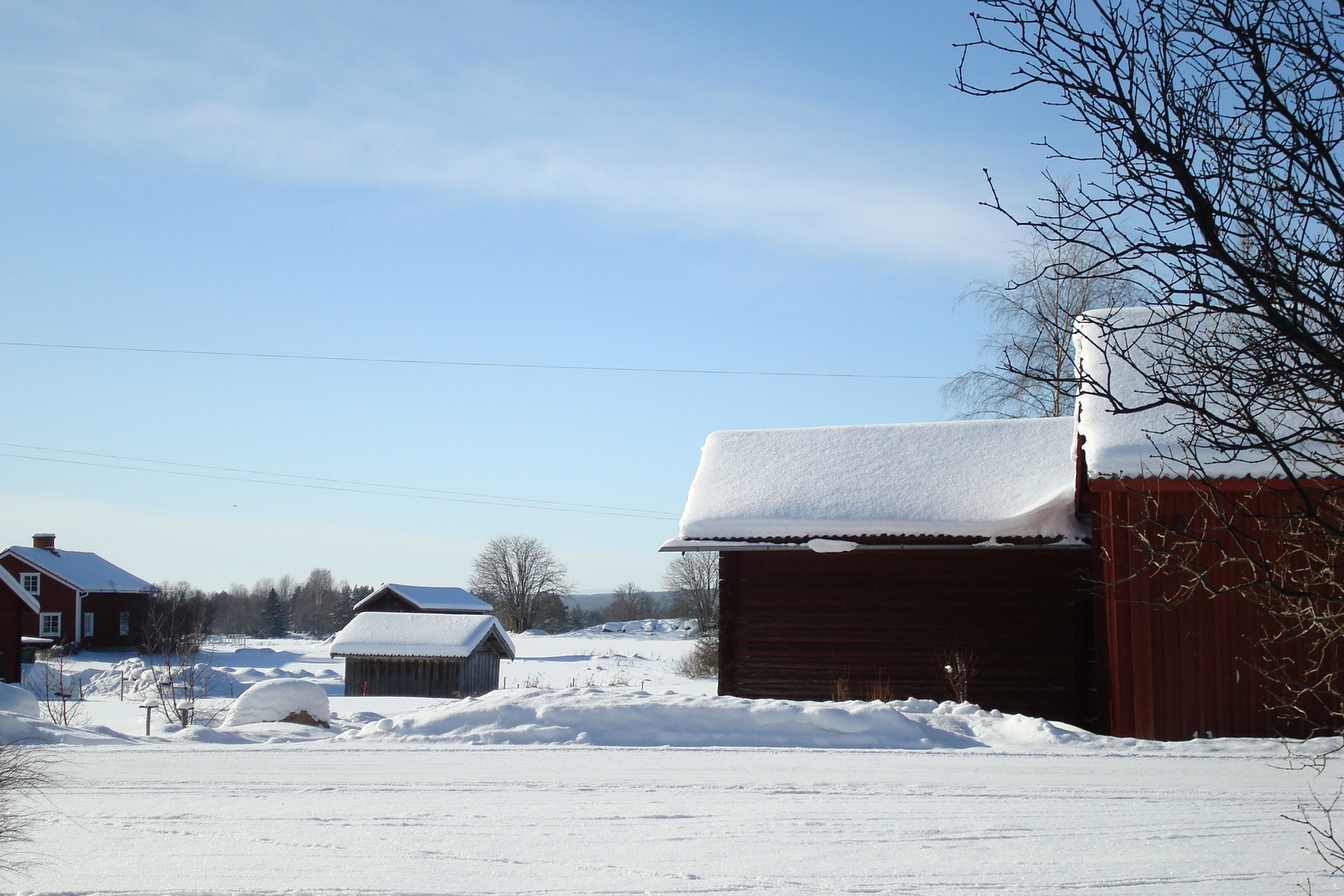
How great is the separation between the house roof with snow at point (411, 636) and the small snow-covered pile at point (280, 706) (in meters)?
19.1

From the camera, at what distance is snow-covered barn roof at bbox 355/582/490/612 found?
51.6m

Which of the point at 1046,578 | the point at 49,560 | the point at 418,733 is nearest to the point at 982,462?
the point at 1046,578

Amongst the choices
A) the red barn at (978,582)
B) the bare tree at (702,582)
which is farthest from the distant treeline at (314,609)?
the red barn at (978,582)

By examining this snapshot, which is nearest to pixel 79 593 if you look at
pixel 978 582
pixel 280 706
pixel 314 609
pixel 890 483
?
pixel 280 706

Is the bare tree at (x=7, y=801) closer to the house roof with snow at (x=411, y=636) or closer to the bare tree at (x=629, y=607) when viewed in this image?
the house roof with snow at (x=411, y=636)

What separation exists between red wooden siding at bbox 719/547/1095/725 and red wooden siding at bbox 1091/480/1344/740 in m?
2.31

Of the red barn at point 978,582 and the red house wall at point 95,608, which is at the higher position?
the red barn at point 978,582

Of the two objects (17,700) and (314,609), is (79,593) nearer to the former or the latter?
(17,700)

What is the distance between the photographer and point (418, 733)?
1239cm

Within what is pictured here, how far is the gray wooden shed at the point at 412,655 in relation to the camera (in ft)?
116

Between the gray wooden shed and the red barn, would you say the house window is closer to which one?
the gray wooden shed

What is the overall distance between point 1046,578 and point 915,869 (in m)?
10.2

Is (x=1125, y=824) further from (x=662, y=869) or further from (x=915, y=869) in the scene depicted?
(x=662, y=869)

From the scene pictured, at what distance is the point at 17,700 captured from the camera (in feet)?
71.5
